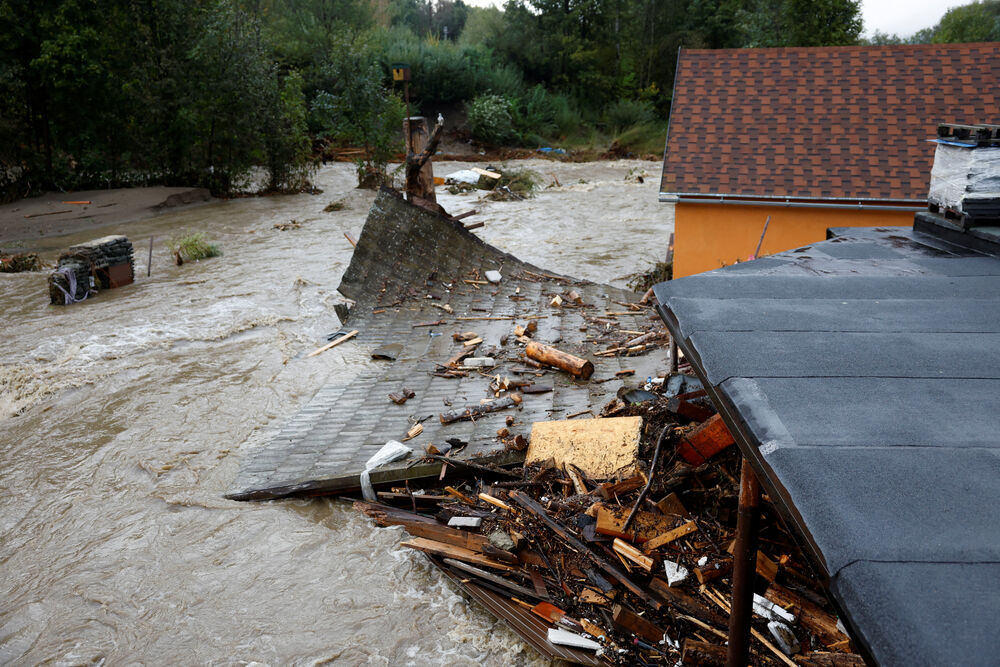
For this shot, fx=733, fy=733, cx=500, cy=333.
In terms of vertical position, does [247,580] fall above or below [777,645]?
below

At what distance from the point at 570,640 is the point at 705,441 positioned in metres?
1.61

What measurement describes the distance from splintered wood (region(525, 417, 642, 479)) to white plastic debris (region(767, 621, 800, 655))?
1.58 m

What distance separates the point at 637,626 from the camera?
4.26 meters

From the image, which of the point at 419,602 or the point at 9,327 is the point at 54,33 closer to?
the point at 9,327

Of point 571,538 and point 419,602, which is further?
point 419,602

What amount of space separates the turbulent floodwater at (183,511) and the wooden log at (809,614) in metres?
1.72

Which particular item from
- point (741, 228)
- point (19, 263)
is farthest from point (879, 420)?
point (19, 263)

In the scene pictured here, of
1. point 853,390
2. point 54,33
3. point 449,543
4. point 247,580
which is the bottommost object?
point 247,580

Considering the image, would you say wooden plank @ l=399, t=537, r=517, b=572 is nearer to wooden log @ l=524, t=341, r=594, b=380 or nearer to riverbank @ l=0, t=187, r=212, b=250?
wooden log @ l=524, t=341, r=594, b=380

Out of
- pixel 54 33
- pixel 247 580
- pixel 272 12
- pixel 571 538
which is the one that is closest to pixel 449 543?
pixel 571 538

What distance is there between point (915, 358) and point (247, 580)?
532cm

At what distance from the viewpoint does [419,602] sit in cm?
562

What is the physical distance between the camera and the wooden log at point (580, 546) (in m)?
4.42

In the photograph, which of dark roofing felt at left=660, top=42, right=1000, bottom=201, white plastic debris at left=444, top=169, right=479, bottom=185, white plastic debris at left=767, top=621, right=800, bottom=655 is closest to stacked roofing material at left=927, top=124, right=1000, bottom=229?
white plastic debris at left=767, top=621, right=800, bottom=655
